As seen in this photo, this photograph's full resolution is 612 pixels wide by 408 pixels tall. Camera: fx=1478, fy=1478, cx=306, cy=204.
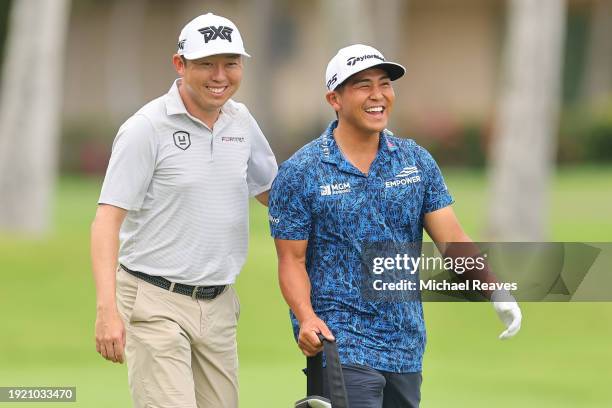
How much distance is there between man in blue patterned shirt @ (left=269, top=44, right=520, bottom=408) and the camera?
19.3ft

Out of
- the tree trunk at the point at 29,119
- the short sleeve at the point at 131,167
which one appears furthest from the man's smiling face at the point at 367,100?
the tree trunk at the point at 29,119

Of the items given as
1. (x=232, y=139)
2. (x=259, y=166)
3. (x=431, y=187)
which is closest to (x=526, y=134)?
(x=259, y=166)

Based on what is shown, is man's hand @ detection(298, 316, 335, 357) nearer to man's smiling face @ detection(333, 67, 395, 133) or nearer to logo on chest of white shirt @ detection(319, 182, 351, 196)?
logo on chest of white shirt @ detection(319, 182, 351, 196)

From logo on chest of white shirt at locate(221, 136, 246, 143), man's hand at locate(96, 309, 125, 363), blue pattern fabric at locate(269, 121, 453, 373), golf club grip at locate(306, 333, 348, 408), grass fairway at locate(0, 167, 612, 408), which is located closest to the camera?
golf club grip at locate(306, 333, 348, 408)

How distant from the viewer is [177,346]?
20.1ft

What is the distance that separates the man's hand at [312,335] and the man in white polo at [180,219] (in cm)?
59

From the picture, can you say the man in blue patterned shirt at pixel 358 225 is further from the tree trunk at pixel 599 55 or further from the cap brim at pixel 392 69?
the tree trunk at pixel 599 55

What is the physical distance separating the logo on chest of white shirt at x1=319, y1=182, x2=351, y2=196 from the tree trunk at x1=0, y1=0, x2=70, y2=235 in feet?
49.8

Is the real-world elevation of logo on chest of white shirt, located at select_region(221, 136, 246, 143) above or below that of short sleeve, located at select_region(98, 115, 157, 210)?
above

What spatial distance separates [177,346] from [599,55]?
35374 millimetres

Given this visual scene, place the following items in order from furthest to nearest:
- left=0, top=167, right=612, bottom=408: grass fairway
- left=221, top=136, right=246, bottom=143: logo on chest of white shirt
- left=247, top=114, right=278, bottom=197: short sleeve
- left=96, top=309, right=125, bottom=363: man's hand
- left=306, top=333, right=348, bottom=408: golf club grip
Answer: left=0, top=167, right=612, bottom=408: grass fairway → left=247, top=114, right=278, bottom=197: short sleeve → left=221, top=136, right=246, bottom=143: logo on chest of white shirt → left=96, top=309, right=125, bottom=363: man's hand → left=306, top=333, right=348, bottom=408: golf club grip

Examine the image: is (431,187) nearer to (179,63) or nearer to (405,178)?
(405,178)

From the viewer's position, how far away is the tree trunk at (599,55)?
3941cm

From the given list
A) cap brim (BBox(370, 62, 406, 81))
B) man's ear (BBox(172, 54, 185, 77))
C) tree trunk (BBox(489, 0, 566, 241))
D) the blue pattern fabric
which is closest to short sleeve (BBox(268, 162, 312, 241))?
the blue pattern fabric
